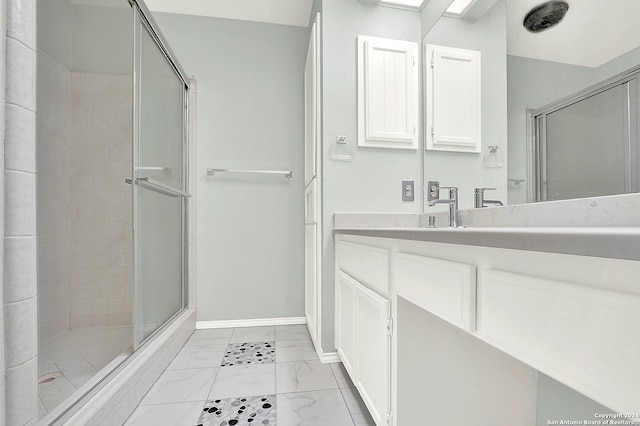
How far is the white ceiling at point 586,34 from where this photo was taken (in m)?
0.68

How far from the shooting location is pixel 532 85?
97 centimetres

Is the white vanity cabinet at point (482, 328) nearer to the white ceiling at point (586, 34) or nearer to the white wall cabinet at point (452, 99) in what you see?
the white ceiling at point (586, 34)

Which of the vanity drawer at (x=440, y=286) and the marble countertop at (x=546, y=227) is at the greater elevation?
the marble countertop at (x=546, y=227)

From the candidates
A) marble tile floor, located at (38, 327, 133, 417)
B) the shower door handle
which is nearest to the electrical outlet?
the shower door handle

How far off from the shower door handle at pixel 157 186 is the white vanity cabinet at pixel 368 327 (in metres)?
1.11

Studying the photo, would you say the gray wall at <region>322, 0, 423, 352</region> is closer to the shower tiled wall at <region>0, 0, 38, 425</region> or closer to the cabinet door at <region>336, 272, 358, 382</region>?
the cabinet door at <region>336, 272, 358, 382</region>

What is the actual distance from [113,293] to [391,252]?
1845mm

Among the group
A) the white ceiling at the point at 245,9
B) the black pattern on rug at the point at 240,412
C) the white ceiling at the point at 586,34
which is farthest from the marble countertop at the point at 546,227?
the white ceiling at the point at 245,9

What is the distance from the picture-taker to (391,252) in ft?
2.85

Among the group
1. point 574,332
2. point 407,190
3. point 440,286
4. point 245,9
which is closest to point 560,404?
point 440,286

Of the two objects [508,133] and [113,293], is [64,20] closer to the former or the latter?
[113,293]

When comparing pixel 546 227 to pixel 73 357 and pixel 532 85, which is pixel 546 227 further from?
pixel 73 357

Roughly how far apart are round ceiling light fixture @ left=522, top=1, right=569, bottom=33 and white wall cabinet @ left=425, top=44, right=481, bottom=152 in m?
0.31

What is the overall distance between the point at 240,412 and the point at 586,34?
1818 millimetres
